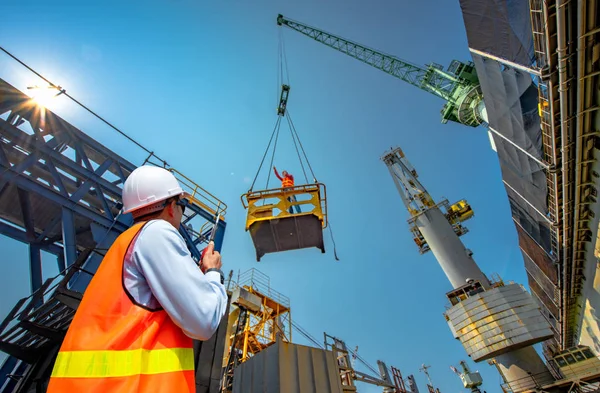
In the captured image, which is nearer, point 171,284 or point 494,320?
point 171,284

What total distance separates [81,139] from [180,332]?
34.5 ft

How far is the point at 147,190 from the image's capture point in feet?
6.60

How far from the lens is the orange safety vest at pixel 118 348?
1.22 meters

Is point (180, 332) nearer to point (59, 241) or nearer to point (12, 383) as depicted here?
point (12, 383)

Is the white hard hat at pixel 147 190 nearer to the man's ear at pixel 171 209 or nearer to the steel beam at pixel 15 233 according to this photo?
the man's ear at pixel 171 209

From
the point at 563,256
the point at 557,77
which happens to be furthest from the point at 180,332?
the point at 563,256

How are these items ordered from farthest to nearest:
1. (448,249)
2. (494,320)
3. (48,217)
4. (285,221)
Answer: (448,249)
(494,320)
(48,217)
(285,221)

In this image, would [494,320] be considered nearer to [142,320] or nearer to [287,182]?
[287,182]

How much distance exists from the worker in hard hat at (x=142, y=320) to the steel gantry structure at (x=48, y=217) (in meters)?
2.99

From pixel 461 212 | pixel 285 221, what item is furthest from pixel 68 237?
pixel 461 212

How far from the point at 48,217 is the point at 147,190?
11.5m

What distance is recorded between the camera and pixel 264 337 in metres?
16.6

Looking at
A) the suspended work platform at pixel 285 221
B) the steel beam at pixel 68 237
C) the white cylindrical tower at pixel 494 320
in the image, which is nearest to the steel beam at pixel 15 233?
the steel beam at pixel 68 237

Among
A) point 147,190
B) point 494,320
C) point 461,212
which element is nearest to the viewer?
point 147,190
